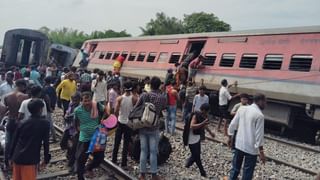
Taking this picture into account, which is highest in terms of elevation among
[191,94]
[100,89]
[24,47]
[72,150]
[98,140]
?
[24,47]

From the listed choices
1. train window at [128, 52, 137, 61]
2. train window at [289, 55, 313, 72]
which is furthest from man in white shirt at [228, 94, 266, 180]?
train window at [128, 52, 137, 61]

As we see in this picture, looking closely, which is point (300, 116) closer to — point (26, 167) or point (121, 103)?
point (121, 103)

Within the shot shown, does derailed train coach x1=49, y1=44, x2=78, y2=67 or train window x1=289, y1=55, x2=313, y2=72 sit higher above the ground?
train window x1=289, y1=55, x2=313, y2=72

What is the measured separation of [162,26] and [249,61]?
43.3 m

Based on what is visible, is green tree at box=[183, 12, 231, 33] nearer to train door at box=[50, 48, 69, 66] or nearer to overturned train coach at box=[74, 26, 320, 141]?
train door at box=[50, 48, 69, 66]

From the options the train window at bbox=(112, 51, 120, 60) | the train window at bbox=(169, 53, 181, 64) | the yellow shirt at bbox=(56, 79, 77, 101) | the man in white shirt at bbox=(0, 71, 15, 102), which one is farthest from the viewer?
the train window at bbox=(112, 51, 120, 60)

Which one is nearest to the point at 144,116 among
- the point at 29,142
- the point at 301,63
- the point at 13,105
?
the point at 29,142

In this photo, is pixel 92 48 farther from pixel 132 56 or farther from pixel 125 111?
pixel 125 111

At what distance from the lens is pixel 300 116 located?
13141mm

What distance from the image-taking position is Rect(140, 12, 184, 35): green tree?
184 feet

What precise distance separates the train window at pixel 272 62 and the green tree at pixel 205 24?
133 ft

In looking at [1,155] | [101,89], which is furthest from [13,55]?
[1,155]

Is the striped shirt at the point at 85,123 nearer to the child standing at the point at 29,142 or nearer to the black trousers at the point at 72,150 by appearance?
the black trousers at the point at 72,150

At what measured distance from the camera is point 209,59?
16125mm
